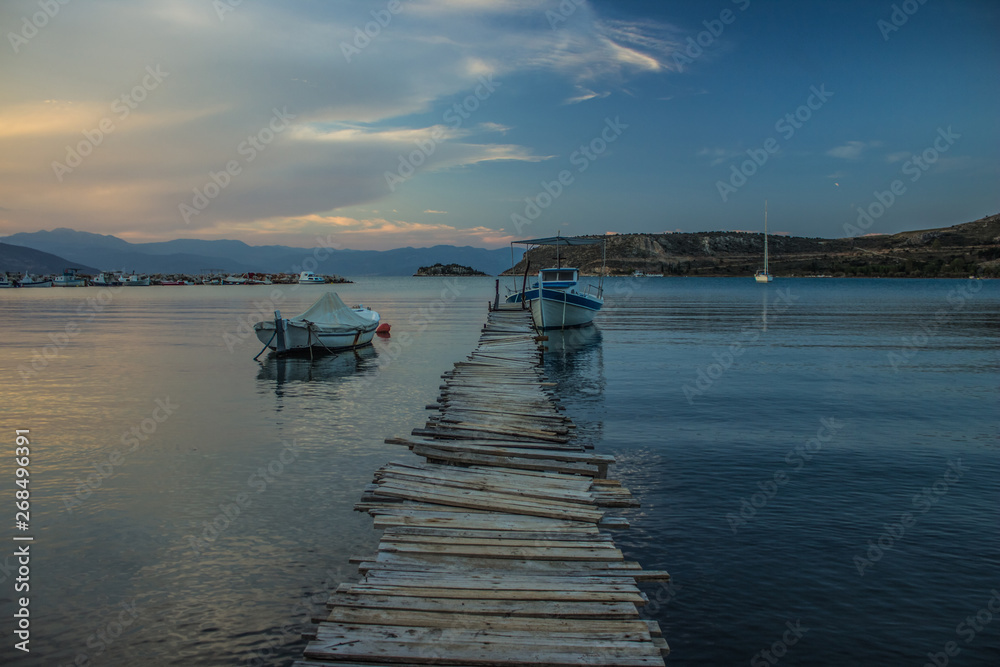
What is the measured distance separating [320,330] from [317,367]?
4.41 meters

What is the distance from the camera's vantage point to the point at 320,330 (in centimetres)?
3594

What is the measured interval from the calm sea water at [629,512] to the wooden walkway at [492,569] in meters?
A: 1.33

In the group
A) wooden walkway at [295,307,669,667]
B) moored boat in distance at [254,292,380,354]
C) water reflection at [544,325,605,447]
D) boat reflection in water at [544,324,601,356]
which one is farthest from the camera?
boat reflection in water at [544,324,601,356]

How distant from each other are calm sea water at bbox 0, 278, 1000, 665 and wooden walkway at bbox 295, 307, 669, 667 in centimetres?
133

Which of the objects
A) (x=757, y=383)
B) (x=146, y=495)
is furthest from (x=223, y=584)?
(x=757, y=383)

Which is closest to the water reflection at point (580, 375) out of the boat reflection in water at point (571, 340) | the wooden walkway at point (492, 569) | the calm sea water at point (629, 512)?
the boat reflection in water at point (571, 340)

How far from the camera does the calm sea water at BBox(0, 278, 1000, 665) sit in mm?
7777

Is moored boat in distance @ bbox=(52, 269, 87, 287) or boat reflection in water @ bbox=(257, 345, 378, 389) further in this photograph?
moored boat in distance @ bbox=(52, 269, 87, 287)

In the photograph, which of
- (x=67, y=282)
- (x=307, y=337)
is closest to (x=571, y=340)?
(x=307, y=337)

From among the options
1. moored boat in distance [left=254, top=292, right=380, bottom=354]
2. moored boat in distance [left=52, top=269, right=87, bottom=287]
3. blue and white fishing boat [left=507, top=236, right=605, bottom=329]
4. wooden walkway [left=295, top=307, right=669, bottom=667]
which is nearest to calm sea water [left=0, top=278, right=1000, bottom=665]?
wooden walkway [left=295, top=307, right=669, bottom=667]

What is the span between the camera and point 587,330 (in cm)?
4806

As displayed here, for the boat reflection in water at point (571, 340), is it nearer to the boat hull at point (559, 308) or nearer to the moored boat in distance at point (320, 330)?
the boat hull at point (559, 308)

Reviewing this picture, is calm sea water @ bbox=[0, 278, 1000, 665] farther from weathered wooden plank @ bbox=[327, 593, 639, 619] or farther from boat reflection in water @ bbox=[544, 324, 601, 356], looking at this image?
boat reflection in water @ bbox=[544, 324, 601, 356]

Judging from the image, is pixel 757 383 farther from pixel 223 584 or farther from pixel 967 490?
pixel 223 584
